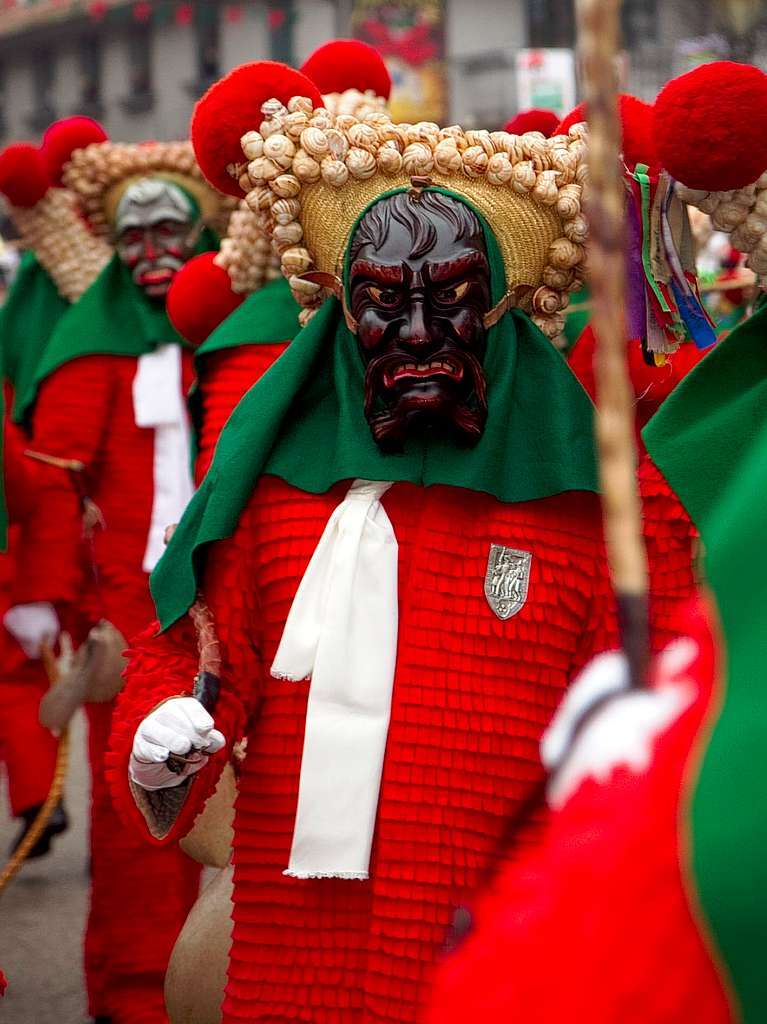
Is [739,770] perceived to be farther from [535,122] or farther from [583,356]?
[535,122]

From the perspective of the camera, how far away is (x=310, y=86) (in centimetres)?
305

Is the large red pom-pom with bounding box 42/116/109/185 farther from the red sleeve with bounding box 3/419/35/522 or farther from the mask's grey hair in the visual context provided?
the mask's grey hair

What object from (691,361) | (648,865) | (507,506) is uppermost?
(691,361)

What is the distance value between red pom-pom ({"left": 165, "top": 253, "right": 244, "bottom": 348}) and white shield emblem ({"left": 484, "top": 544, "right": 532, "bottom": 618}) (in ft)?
6.18

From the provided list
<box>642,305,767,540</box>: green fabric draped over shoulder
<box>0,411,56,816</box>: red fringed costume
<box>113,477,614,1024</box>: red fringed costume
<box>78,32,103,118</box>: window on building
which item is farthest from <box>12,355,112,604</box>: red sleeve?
<box>78,32,103,118</box>: window on building

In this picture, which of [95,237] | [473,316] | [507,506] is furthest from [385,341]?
[95,237]

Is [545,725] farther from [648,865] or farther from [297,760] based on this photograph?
[648,865]

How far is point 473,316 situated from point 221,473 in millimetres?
502

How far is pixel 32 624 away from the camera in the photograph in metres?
5.38

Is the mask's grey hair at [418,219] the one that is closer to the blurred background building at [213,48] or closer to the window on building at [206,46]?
the blurred background building at [213,48]

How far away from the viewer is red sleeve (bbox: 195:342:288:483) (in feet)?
13.0

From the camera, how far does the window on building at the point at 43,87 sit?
33781 mm

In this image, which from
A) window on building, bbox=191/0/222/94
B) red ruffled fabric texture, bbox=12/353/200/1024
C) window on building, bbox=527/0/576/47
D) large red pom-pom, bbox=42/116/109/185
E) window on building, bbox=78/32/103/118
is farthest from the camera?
window on building, bbox=78/32/103/118

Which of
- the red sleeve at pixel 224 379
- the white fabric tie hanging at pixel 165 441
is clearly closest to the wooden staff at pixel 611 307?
the red sleeve at pixel 224 379
